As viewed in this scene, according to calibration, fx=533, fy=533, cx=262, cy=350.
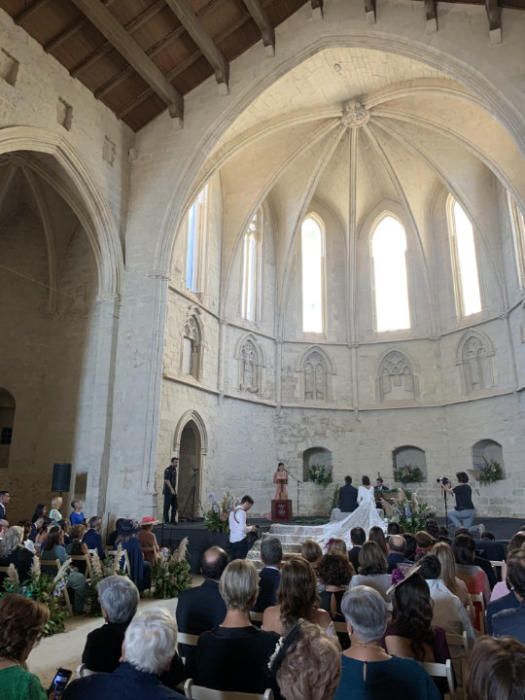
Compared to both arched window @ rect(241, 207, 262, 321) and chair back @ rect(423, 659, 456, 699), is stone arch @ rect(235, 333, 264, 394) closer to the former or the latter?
arched window @ rect(241, 207, 262, 321)

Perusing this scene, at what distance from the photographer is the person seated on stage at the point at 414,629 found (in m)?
2.62

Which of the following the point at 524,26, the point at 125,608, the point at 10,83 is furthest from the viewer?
the point at 524,26

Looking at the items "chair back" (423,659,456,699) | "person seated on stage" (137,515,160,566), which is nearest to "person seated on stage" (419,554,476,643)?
"chair back" (423,659,456,699)

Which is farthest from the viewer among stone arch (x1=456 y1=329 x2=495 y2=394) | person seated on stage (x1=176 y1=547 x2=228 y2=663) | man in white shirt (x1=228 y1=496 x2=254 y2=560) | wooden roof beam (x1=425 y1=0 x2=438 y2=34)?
stone arch (x1=456 y1=329 x2=495 y2=394)

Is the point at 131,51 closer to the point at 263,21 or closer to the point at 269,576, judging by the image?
the point at 263,21

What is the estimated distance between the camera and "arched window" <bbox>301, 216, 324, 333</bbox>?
1897 centimetres

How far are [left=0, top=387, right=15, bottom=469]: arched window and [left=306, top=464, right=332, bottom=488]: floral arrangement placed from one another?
895cm

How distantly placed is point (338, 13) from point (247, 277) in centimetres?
807

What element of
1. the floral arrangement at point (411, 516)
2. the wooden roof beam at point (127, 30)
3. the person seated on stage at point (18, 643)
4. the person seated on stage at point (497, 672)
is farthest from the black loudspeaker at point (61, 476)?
the person seated on stage at point (497, 672)

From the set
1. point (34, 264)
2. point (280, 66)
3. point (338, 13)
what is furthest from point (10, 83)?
point (338, 13)

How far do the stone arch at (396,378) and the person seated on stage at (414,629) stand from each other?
15.4m

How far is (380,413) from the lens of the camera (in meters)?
17.8

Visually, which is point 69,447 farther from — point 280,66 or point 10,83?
point 280,66

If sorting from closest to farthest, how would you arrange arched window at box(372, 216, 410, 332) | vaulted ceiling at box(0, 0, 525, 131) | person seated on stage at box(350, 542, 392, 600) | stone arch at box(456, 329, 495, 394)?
1. person seated on stage at box(350, 542, 392, 600)
2. vaulted ceiling at box(0, 0, 525, 131)
3. stone arch at box(456, 329, 495, 394)
4. arched window at box(372, 216, 410, 332)
